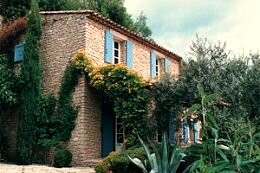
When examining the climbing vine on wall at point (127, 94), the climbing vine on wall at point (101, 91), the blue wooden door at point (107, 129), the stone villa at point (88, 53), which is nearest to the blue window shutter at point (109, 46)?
the stone villa at point (88, 53)

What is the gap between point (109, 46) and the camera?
51.2ft

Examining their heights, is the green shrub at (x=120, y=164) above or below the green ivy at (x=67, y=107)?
below

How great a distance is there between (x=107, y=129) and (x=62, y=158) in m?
2.43

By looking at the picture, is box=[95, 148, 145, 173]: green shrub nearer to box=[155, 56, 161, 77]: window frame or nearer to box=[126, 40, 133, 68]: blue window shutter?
box=[126, 40, 133, 68]: blue window shutter

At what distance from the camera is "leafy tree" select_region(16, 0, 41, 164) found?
14.2 m

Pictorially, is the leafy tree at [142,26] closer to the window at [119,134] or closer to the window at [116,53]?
the window at [116,53]

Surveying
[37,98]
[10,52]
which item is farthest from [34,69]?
[10,52]

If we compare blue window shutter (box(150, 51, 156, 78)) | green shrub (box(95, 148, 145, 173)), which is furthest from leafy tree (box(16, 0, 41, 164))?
blue window shutter (box(150, 51, 156, 78))

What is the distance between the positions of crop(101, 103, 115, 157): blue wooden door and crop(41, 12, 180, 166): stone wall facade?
244 millimetres

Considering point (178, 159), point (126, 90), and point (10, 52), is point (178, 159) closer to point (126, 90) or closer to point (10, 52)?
point (126, 90)

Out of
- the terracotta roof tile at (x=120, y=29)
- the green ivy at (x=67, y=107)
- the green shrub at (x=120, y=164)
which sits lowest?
the green shrub at (x=120, y=164)

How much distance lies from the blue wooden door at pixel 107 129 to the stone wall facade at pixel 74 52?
0.24m

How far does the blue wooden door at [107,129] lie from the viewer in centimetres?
1493

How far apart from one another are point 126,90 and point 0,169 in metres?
4.69
